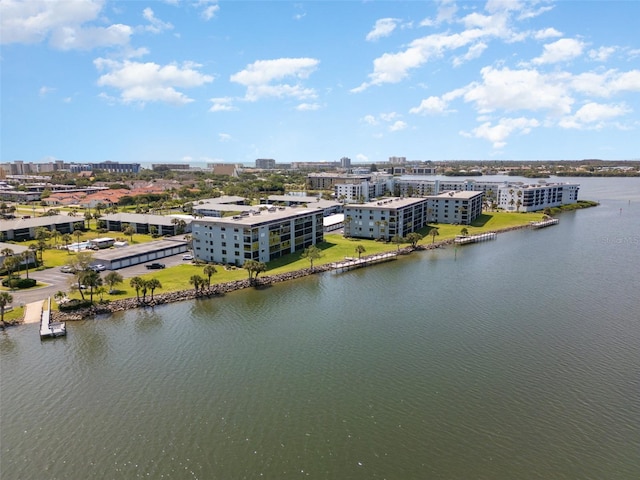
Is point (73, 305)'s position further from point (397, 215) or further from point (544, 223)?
point (544, 223)

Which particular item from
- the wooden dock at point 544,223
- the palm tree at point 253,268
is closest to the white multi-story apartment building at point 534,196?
the wooden dock at point 544,223

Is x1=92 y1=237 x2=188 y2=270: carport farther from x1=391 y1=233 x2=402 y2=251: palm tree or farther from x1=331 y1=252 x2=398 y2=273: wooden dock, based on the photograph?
x1=391 y1=233 x2=402 y2=251: palm tree

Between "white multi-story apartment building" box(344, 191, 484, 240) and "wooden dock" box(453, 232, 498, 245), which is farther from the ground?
"white multi-story apartment building" box(344, 191, 484, 240)

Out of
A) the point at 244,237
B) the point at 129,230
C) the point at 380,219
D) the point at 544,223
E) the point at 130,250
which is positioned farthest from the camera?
the point at 544,223

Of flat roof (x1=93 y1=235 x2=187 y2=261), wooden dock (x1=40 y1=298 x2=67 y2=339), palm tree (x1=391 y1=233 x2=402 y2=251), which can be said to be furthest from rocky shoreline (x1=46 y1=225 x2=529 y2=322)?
palm tree (x1=391 y1=233 x2=402 y2=251)

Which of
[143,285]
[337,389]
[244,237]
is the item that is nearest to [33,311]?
[143,285]

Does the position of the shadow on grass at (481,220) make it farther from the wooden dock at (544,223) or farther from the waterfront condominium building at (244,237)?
the waterfront condominium building at (244,237)
